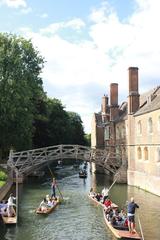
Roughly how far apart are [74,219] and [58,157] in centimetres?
1720

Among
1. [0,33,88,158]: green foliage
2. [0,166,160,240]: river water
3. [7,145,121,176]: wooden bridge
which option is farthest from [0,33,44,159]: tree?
[0,166,160,240]: river water

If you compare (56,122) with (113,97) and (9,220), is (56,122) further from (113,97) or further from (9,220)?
(9,220)

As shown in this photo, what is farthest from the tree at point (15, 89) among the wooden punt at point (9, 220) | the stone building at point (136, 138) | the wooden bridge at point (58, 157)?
the wooden punt at point (9, 220)

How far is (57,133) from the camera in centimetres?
7119

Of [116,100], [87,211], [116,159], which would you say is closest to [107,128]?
[116,100]

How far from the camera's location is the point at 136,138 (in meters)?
40.6

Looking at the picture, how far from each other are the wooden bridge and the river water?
187 inches

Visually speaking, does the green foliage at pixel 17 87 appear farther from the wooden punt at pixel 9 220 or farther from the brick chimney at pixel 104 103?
the wooden punt at pixel 9 220

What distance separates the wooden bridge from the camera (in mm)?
41000

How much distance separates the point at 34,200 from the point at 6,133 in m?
12.2

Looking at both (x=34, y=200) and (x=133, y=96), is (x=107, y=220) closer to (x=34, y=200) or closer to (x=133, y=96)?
(x=34, y=200)

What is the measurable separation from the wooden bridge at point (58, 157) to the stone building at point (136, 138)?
67cm

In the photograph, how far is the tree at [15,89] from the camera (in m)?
41.2

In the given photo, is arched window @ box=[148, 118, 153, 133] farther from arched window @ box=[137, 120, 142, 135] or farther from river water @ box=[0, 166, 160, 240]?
river water @ box=[0, 166, 160, 240]
